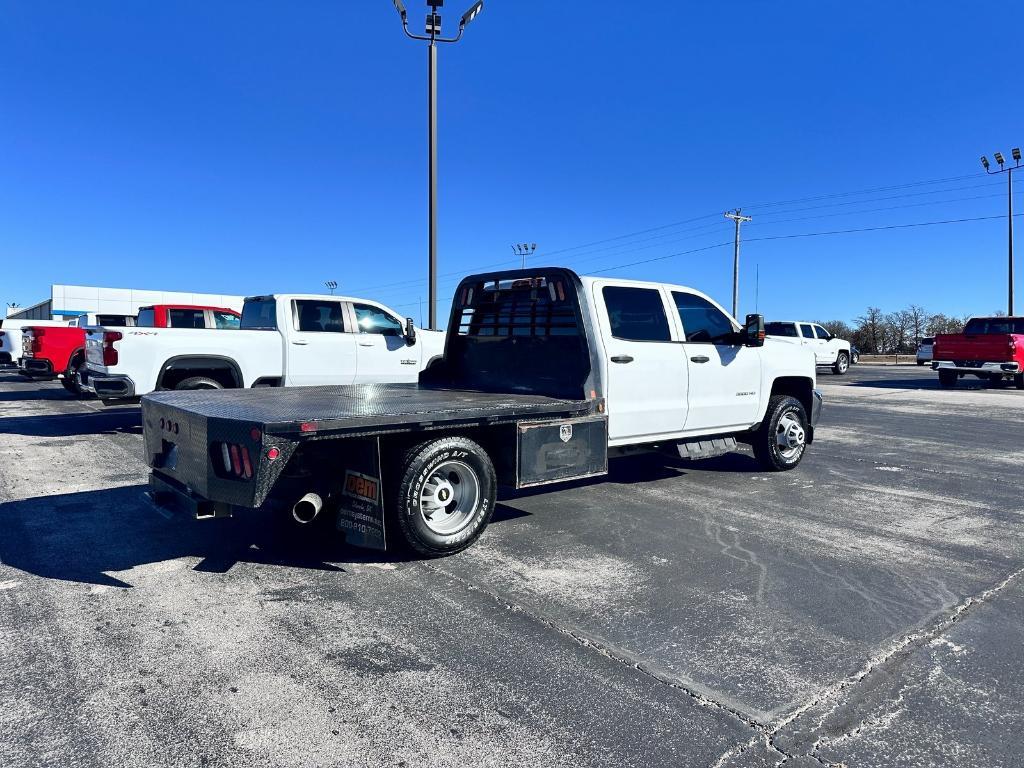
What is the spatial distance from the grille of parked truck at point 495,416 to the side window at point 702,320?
2 cm

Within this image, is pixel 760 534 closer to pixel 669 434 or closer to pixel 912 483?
pixel 669 434

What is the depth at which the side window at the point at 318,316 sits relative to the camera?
10.6 metres

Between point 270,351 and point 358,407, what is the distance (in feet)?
19.3

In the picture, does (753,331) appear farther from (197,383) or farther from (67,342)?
(67,342)

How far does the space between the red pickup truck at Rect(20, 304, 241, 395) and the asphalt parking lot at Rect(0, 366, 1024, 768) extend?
8386 mm

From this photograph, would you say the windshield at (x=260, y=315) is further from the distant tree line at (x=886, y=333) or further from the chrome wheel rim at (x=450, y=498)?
the distant tree line at (x=886, y=333)

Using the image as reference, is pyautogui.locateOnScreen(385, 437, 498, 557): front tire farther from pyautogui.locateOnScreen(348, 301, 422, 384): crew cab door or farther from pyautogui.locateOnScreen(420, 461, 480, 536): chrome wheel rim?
pyautogui.locateOnScreen(348, 301, 422, 384): crew cab door

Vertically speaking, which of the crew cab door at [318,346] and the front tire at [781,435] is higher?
the crew cab door at [318,346]

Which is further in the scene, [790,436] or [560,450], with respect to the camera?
[790,436]

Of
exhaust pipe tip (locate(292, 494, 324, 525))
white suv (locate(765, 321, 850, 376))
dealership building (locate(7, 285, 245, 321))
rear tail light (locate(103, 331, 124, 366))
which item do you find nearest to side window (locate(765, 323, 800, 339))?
white suv (locate(765, 321, 850, 376))

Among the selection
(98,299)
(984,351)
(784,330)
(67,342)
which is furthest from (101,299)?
(984,351)

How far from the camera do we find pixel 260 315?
10.8 metres

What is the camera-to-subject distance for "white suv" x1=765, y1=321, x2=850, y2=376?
1051 inches

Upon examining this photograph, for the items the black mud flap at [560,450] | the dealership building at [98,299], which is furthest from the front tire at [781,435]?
the dealership building at [98,299]
